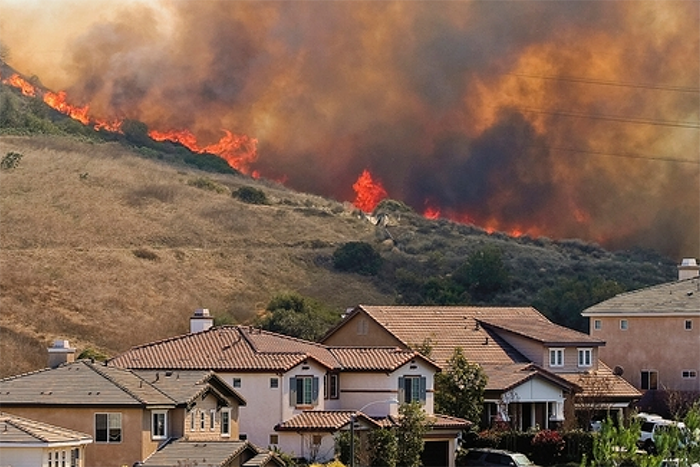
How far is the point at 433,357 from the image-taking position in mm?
85688

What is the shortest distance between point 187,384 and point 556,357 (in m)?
28.1

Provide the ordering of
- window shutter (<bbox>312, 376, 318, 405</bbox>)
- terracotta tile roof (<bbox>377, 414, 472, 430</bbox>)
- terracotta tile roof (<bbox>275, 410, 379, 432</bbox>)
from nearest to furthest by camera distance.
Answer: terracotta tile roof (<bbox>275, 410, 379, 432</bbox>)
terracotta tile roof (<bbox>377, 414, 472, 430</bbox>)
window shutter (<bbox>312, 376, 318, 405</bbox>)

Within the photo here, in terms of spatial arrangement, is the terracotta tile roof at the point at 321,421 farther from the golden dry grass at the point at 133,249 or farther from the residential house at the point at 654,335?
the residential house at the point at 654,335

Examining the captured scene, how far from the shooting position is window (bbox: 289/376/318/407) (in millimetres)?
74625

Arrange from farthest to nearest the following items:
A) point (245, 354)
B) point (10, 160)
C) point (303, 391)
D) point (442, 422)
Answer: point (10, 160) → point (442, 422) → point (245, 354) → point (303, 391)

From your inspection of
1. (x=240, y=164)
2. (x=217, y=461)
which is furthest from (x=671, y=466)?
(x=240, y=164)

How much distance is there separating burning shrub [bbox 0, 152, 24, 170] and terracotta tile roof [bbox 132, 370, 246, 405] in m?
76.3

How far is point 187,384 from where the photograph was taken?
66.8 m

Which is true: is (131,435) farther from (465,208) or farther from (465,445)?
(465,208)

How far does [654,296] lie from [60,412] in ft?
149

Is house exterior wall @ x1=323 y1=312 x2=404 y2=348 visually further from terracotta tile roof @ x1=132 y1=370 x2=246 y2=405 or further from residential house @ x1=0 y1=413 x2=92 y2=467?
residential house @ x1=0 y1=413 x2=92 y2=467

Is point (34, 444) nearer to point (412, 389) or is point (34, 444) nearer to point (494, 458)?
point (494, 458)

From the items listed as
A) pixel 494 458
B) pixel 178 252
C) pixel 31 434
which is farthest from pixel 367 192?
pixel 31 434

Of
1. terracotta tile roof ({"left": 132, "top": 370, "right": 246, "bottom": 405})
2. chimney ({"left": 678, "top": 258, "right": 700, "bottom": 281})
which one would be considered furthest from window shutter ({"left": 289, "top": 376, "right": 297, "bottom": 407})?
chimney ({"left": 678, "top": 258, "right": 700, "bottom": 281})
